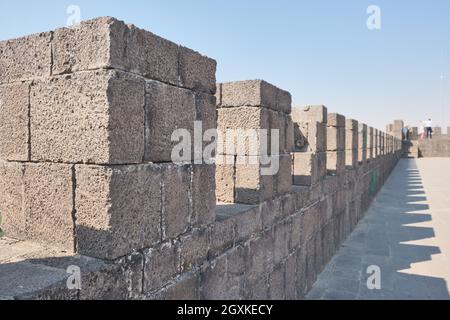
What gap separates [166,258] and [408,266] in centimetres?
475

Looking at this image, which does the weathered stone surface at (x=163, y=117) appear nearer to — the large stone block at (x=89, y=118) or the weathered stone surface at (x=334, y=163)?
the large stone block at (x=89, y=118)

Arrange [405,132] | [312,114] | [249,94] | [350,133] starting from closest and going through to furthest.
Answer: [249,94] < [312,114] < [350,133] < [405,132]

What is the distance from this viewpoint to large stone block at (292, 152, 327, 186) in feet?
16.8

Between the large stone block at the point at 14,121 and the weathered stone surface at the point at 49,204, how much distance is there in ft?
0.50

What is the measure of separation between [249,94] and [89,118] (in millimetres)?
1964

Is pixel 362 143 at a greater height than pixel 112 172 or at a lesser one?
greater

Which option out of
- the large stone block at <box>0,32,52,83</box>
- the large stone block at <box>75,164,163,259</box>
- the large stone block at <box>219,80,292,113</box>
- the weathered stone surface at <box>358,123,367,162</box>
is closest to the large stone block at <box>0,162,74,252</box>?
the large stone block at <box>75,164,163,259</box>

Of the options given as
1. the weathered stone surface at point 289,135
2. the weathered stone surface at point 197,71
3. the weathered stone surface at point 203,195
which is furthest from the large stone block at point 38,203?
the weathered stone surface at point 289,135

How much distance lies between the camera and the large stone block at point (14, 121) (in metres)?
2.33

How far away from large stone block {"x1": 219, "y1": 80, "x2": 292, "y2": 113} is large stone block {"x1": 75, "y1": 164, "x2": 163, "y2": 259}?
5.59ft

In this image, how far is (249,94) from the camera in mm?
3670

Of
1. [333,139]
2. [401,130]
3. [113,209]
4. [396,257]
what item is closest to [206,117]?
[113,209]

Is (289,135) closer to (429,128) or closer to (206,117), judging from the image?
(206,117)
